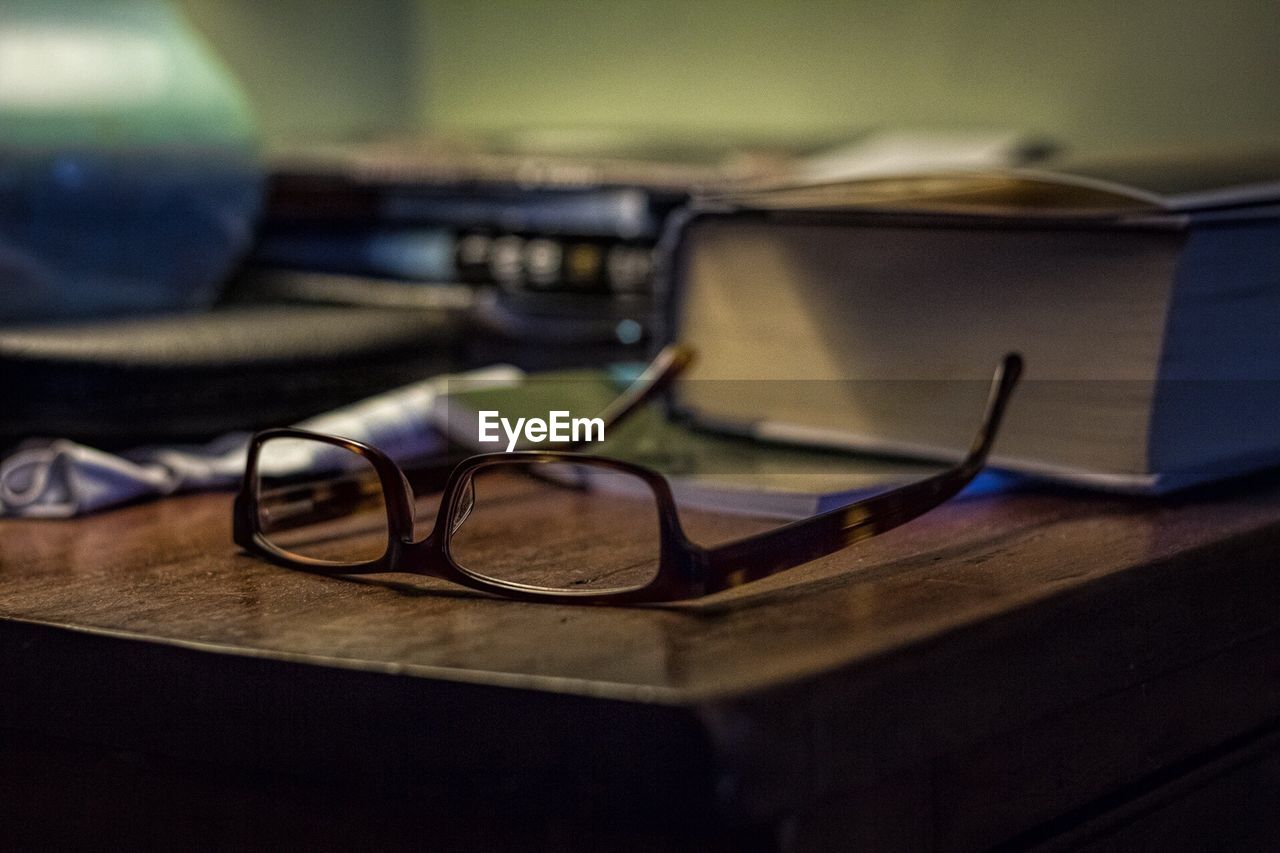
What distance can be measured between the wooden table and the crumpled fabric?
0.04m

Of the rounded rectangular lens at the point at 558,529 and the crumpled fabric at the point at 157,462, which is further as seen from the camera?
the crumpled fabric at the point at 157,462

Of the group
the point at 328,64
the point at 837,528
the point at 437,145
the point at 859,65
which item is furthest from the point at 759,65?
the point at 837,528

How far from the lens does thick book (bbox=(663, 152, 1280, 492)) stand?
0.47m

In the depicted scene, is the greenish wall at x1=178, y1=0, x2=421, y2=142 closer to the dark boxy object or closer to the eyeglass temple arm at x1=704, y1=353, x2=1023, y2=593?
the dark boxy object

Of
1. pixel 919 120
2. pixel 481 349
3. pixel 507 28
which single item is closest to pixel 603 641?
pixel 481 349

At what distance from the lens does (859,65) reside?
4.39 ft

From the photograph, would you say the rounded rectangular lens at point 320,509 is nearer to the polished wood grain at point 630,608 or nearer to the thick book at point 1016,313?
the polished wood grain at point 630,608

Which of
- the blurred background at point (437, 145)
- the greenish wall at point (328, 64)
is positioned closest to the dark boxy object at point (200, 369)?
the blurred background at point (437, 145)

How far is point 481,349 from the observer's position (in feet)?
2.81

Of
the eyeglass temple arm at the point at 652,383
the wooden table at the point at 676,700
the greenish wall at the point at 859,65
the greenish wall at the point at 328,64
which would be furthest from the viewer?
the greenish wall at the point at 328,64

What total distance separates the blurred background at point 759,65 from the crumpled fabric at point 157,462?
2.34 ft

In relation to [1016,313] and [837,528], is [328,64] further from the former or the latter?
[837,528]

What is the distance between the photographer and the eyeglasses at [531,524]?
1.18 feet

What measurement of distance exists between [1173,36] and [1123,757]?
85cm
